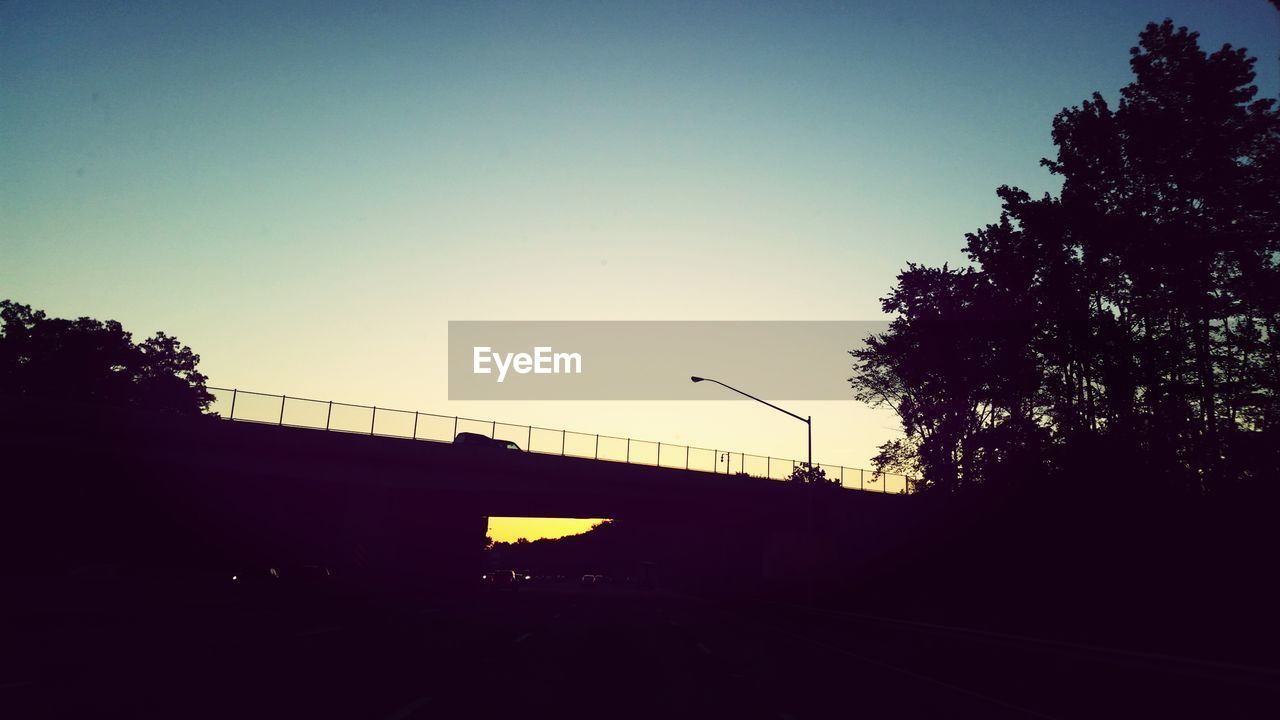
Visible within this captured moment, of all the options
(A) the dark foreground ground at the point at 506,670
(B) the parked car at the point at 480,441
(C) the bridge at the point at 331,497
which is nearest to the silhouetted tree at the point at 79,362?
(C) the bridge at the point at 331,497

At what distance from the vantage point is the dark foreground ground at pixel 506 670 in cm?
889

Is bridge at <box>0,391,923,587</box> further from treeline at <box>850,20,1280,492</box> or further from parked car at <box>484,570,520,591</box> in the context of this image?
treeline at <box>850,20,1280,492</box>

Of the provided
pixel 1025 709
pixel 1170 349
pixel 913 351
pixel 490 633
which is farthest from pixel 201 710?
pixel 913 351

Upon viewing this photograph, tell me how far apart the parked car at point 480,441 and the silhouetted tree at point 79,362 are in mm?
47406

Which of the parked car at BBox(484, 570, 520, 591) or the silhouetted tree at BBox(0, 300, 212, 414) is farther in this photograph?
the silhouetted tree at BBox(0, 300, 212, 414)

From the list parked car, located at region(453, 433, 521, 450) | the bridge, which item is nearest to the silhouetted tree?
the bridge

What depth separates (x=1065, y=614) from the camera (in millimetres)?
29109

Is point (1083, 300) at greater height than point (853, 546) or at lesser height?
greater

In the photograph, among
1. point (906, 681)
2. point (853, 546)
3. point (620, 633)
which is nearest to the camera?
point (906, 681)

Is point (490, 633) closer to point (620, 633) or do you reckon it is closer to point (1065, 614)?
point (620, 633)

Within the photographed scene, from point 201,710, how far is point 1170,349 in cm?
3714

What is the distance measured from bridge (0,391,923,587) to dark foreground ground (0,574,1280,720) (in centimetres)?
1504

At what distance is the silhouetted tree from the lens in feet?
250

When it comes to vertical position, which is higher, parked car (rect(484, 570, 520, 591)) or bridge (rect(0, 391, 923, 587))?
bridge (rect(0, 391, 923, 587))
